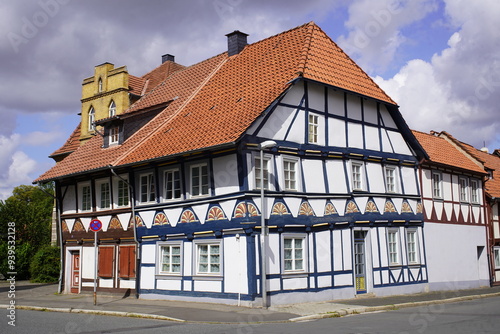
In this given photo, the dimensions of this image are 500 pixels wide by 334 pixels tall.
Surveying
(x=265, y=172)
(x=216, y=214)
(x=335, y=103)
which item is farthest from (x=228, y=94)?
(x=216, y=214)

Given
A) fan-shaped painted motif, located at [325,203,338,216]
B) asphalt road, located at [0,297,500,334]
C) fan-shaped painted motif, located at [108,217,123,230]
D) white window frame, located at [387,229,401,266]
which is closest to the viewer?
asphalt road, located at [0,297,500,334]

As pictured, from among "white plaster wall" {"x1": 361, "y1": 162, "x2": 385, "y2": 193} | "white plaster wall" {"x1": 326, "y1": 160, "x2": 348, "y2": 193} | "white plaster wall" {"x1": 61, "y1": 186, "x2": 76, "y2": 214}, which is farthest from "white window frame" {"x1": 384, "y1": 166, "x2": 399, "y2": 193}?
"white plaster wall" {"x1": 61, "y1": 186, "x2": 76, "y2": 214}

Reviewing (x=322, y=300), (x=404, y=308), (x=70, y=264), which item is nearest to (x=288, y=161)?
(x=322, y=300)

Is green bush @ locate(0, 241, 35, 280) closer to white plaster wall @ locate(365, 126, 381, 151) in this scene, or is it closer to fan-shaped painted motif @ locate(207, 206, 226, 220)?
fan-shaped painted motif @ locate(207, 206, 226, 220)

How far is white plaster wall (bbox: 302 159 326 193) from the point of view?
1898 cm

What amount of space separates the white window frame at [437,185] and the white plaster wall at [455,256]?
1391 mm

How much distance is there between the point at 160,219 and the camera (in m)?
19.9

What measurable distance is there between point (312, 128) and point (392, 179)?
16.9 feet

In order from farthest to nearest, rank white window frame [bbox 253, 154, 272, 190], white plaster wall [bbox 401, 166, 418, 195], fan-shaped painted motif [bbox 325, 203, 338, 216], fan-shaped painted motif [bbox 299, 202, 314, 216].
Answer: white plaster wall [bbox 401, 166, 418, 195]
fan-shaped painted motif [bbox 325, 203, 338, 216]
fan-shaped painted motif [bbox 299, 202, 314, 216]
white window frame [bbox 253, 154, 272, 190]

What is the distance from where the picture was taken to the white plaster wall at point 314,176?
19.0 m

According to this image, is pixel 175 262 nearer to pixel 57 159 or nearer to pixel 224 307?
pixel 224 307

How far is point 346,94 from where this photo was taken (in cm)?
2127

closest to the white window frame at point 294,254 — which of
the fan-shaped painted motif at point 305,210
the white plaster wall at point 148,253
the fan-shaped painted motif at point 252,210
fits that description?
the fan-shaped painted motif at point 305,210

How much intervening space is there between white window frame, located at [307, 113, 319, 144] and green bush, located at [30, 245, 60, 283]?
57.9 feet
